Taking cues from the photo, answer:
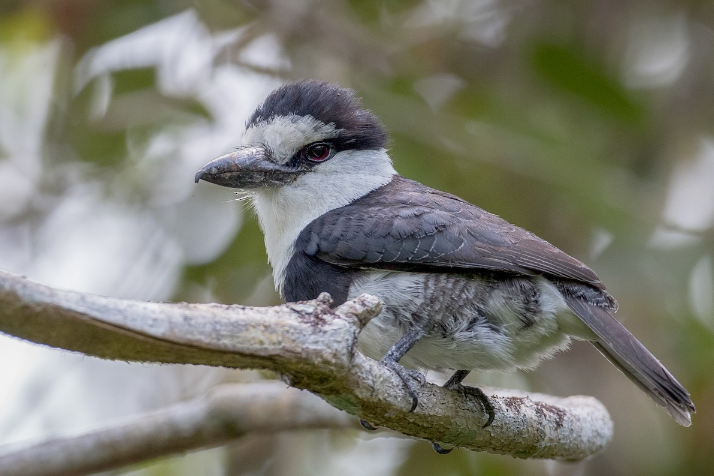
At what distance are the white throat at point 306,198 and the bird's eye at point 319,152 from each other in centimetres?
3

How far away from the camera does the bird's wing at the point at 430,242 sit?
110 inches

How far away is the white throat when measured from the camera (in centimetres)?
322

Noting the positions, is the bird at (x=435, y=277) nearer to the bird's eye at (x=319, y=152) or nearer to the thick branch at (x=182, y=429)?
the bird's eye at (x=319, y=152)

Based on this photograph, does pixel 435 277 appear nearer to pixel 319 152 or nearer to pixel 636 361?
pixel 636 361

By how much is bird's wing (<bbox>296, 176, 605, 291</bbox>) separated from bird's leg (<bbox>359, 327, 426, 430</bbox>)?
0.74 feet

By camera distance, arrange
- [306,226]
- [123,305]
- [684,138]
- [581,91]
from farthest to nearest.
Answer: [684,138]
[581,91]
[306,226]
[123,305]

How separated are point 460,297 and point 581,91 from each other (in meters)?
2.57

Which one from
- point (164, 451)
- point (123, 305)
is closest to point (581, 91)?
point (164, 451)

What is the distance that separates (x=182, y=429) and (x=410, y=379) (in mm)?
1532

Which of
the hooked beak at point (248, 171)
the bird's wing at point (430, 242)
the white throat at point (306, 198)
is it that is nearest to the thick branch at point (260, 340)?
the bird's wing at point (430, 242)

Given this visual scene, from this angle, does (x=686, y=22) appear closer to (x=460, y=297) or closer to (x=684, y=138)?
(x=684, y=138)

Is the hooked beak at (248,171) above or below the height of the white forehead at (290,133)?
below

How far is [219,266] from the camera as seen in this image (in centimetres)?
443

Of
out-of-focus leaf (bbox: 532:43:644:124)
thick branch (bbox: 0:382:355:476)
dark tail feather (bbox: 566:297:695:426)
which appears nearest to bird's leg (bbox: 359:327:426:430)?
dark tail feather (bbox: 566:297:695:426)
